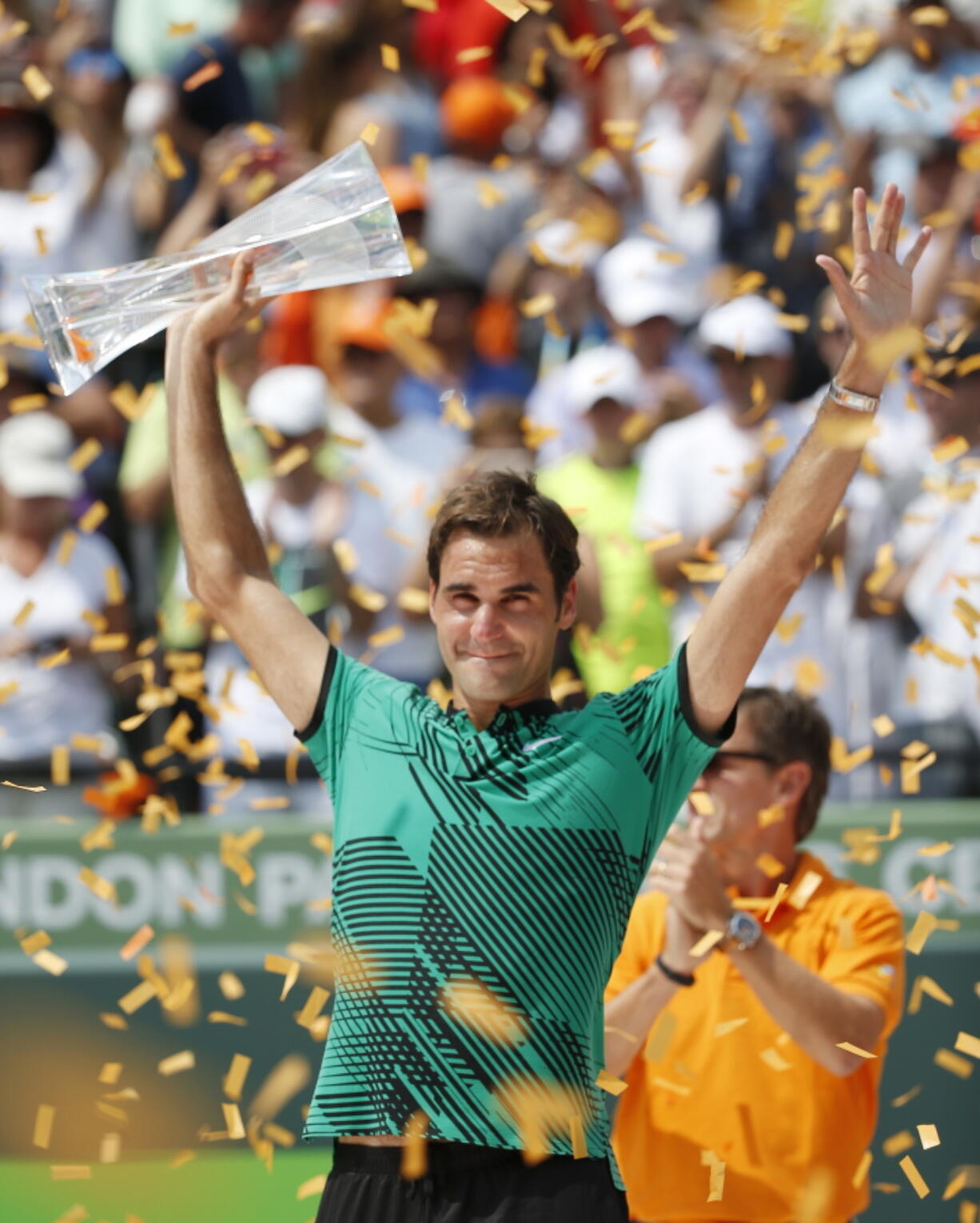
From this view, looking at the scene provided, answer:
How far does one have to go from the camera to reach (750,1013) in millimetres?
3779

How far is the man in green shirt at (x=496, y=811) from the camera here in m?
2.80

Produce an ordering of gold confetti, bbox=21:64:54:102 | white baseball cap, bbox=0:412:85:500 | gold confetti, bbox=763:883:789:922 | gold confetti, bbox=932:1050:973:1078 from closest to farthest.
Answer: gold confetti, bbox=763:883:789:922 < gold confetti, bbox=932:1050:973:1078 < white baseball cap, bbox=0:412:85:500 < gold confetti, bbox=21:64:54:102

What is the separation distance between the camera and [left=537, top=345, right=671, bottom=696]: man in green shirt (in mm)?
5910

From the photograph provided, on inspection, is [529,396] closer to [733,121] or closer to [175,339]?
[733,121]

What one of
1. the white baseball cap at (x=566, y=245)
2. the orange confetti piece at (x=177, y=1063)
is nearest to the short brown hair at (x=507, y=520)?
the orange confetti piece at (x=177, y=1063)

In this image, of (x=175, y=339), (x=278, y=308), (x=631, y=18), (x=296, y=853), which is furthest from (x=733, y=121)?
(x=175, y=339)

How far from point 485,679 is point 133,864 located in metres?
2.94

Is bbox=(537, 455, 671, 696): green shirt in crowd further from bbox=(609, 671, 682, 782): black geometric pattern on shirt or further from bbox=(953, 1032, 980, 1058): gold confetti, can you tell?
bbox=(609, 671, 682, 782): black geometric pattern on shirt

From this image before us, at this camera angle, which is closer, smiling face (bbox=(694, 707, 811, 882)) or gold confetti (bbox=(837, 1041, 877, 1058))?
gold confetti (bbox=(837, 1041, 877, 1058))

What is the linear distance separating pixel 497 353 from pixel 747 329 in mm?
1035

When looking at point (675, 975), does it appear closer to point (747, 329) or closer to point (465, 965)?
point (465, 965)

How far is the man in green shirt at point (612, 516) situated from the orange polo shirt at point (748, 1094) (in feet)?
6.12

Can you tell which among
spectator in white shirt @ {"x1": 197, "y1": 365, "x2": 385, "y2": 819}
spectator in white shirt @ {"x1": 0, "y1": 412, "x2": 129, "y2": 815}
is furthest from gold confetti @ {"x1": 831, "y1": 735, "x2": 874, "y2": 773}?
spectator in white shirt @ {"x1": 0, "y1": 412, "x2": 129, "y2": 815}

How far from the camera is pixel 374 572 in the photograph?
629 centimetres
